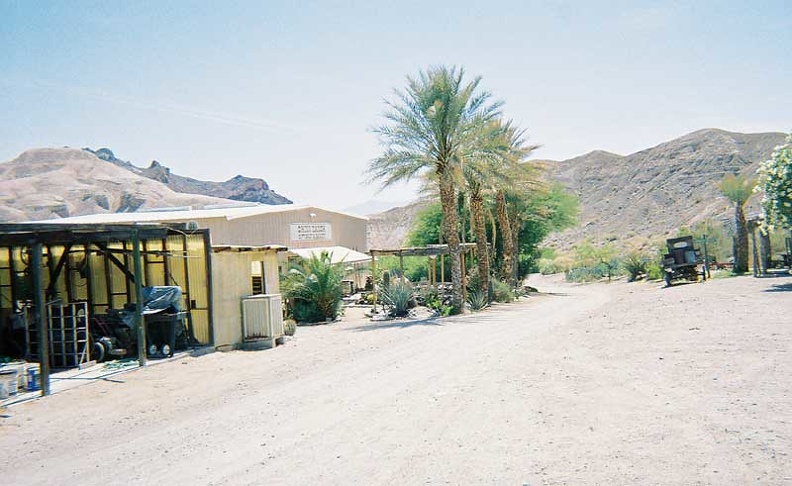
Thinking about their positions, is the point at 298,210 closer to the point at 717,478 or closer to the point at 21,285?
the point at 21,285

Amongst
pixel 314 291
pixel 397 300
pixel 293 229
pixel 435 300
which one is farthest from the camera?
pixel 293 229

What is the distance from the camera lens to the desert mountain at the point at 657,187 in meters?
62.5

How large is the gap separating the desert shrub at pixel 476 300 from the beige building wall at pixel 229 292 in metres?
10.7

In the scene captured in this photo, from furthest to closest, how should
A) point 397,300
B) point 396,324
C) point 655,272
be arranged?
point 655,272 → point 397,300 → point 396,324

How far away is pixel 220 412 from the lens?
862 cm

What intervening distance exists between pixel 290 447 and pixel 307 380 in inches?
159

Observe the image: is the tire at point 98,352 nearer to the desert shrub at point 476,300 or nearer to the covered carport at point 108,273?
the covered carport at point 108,273

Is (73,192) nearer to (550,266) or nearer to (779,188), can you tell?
(550,266)

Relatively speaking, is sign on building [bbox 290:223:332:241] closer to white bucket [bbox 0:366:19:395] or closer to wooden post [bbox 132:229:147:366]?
wooden post [bbox 132:229:147:366]

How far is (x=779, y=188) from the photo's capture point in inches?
752

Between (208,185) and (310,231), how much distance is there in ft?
401

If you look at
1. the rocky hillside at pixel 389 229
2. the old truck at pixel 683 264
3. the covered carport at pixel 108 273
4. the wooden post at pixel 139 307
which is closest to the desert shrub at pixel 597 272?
the old truck at pixel 683 264

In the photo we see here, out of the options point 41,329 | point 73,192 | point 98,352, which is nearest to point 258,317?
point 98,352

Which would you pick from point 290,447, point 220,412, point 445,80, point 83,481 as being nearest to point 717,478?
point 290,447
